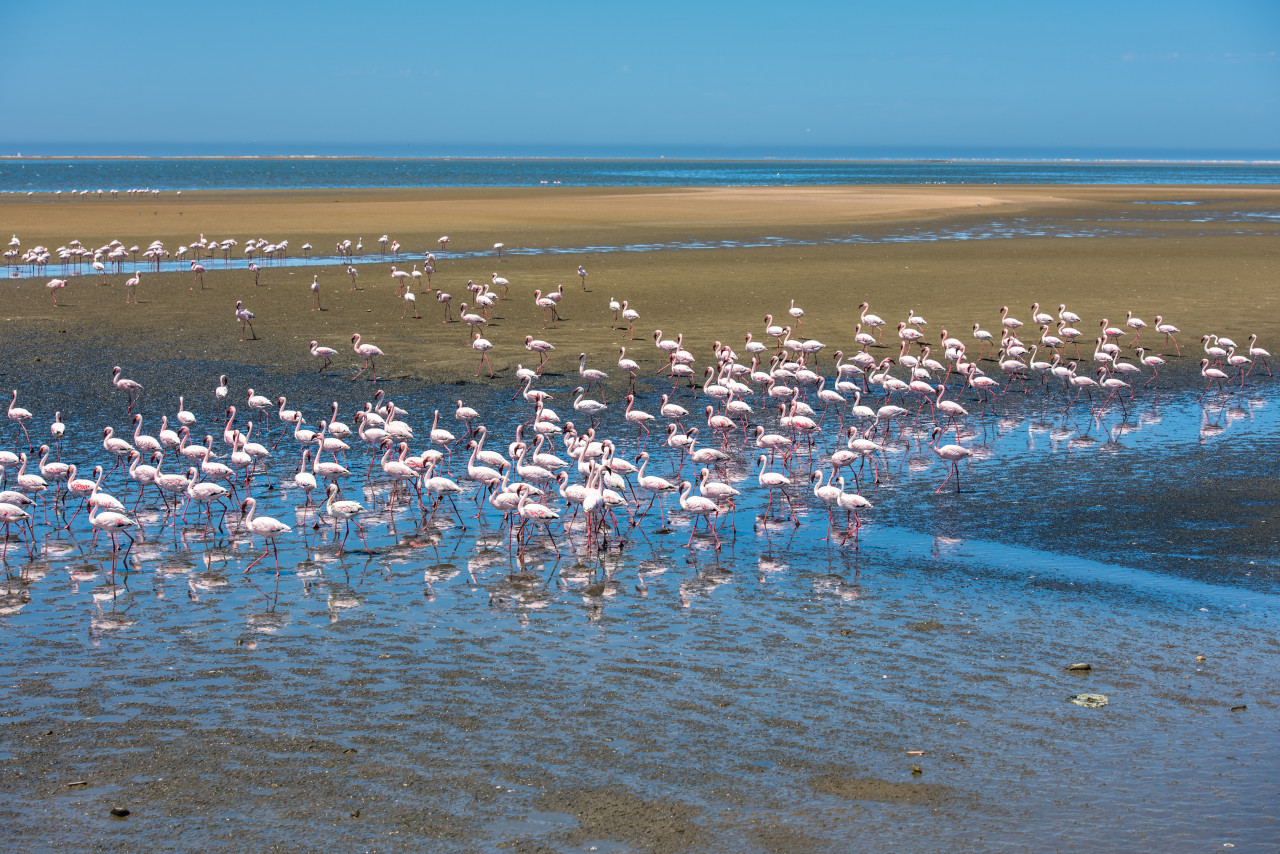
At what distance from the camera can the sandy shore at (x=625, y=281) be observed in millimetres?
26750

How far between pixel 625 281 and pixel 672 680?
1049 inches

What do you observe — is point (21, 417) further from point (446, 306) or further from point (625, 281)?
point (625, 281)

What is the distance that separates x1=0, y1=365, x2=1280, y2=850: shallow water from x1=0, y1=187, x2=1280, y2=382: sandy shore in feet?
36.0

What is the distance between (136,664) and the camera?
399 inches

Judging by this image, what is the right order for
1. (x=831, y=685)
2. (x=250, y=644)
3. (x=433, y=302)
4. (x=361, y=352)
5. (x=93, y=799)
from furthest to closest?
(x=433, y=302) < (x=361, y=352) < (x=250, y=644) < (x=831, y=685) < (x=93, y=799)

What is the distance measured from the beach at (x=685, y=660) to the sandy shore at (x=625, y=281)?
14.7 feet

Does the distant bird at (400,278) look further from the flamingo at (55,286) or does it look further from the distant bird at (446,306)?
the flamingo at (55,286)

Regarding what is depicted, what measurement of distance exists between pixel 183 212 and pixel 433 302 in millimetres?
38308

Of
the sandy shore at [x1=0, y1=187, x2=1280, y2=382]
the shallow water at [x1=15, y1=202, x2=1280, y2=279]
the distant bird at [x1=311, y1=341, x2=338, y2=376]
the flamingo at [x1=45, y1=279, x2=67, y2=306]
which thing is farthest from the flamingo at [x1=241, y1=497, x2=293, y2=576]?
the shallow water at [x1=15, y1=202, x2=1280, y2=279]

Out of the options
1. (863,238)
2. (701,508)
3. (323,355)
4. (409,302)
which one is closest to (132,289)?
(409,302)

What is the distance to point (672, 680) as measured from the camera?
9.88 m

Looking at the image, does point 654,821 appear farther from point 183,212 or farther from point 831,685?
point 183,212

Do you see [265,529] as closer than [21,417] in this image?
Yes

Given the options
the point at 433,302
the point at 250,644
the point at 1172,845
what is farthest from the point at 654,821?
the point at 433,302
